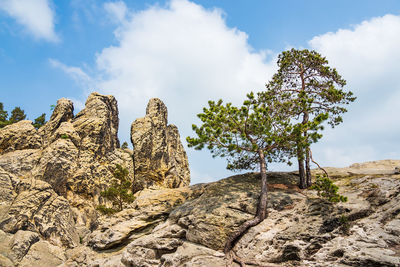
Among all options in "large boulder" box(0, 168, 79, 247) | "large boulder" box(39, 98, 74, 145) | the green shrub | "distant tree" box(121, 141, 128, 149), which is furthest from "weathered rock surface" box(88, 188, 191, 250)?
"distant tree" box(121, 141, 128, 149)

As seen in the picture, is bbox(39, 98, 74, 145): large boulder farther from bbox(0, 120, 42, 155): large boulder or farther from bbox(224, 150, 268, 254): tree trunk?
bbox(224, 150, 268, 254): tree trunk

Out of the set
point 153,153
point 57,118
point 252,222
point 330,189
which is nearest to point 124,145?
point 57,118

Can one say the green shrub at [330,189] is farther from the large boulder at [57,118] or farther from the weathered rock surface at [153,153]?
the large boulder at [57,118]

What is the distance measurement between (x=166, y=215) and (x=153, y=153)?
108 ft

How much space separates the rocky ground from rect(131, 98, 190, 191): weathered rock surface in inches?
18.9

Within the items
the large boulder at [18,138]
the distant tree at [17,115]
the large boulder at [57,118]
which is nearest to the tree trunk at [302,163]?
the large boulder at [57,118]

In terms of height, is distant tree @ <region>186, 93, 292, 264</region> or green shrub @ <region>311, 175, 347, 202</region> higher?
distant tree @ <region>186, 93, 292, 264</region>

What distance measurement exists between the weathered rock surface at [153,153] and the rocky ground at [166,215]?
48cm

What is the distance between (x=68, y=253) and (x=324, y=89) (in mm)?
39715

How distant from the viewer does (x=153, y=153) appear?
55.8 m

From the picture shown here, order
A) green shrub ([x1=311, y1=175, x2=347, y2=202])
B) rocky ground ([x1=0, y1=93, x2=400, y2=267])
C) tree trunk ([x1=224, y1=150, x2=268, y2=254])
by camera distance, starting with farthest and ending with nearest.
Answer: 1. tree trunk ([x1=224, y1=150, x2=268, y2=254])
2. green shrub ([x1=311, y1=175, x2=347, y2=202])
3. rocky ground ([x1=0, y1=93, x2=400, y2=267])

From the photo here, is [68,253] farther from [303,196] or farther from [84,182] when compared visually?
[303,196]

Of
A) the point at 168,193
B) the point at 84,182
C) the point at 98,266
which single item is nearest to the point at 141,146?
the point at 84,182

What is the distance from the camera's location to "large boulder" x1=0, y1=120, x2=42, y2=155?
4884 centimetres
